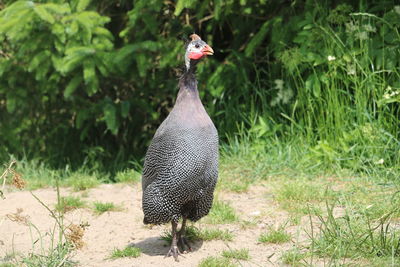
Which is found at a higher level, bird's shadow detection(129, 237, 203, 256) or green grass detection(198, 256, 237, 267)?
green grass detection(198, 256, 237, 267)

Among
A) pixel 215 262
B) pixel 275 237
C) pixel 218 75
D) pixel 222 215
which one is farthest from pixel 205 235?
pixel 218 75

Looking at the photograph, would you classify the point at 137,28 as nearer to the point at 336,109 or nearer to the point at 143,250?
the point at 336,109

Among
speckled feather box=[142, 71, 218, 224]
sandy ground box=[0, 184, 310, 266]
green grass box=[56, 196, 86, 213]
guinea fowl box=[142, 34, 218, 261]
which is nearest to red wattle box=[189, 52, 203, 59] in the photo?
guinea fowl box=[142, 34, 218, 261]

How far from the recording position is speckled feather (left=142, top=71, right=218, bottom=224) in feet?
12.5

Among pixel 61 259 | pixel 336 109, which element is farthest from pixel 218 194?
pixel 61 259

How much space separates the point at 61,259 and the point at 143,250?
695 mm

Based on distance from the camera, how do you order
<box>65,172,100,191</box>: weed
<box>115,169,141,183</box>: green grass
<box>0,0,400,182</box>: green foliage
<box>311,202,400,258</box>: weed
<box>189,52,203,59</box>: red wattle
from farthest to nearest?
1. <box>115,169,141,183</box>: green grass
2. <box>65,172,100,191</box>: weed
3. <box>0,0,400,182</box>: green foliage
4. <box>189,52,203,59</box>: red wattle
5. <box>311,202,400,258</box>: weed

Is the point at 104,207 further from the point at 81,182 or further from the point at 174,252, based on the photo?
the point at 174,252

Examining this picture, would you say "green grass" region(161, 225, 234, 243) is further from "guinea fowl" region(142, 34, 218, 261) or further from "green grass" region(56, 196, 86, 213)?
"green grass" region(56, 196, 86, 213)

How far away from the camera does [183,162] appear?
12.5ft

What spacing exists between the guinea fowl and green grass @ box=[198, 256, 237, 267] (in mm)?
262

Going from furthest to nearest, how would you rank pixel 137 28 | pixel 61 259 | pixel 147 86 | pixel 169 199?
pixel 147 86
pixel 137 28
pixel 169 199
pixel 61 259

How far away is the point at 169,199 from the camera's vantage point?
3918 mm

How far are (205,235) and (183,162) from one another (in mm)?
739
